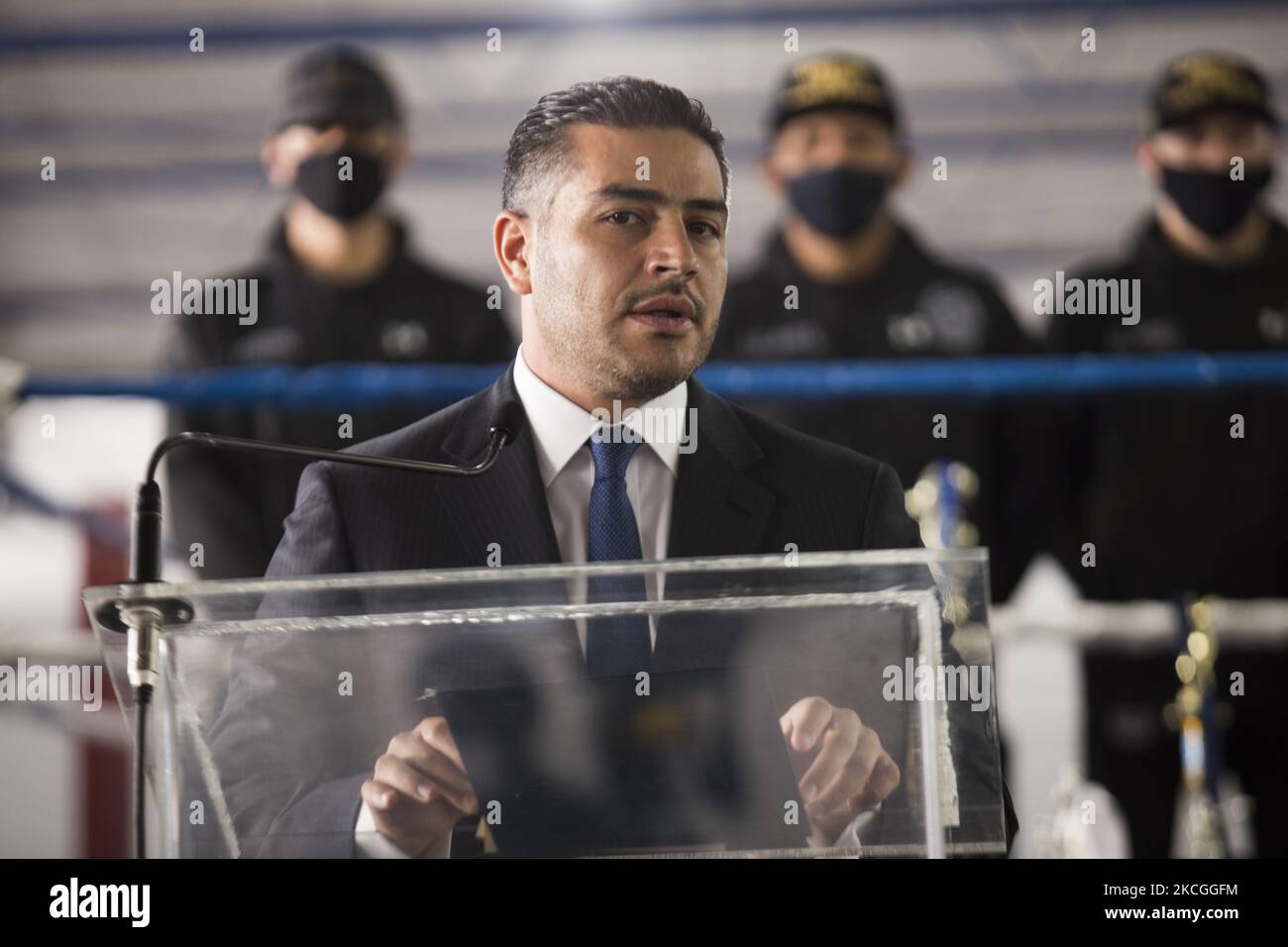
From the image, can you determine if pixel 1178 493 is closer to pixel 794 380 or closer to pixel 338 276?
pixel 794 380

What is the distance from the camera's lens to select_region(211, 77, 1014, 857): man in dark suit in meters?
1.07

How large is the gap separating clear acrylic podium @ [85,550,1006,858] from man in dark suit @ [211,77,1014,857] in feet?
0.67

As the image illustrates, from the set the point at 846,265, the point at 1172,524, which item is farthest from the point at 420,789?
the point at 846,265

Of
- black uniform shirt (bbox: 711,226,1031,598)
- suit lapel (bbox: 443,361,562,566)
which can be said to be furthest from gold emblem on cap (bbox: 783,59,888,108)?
suit lapel (bbox: 443,361,562,566)

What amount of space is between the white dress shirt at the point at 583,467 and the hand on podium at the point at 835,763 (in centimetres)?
25

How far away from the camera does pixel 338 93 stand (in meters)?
2.37

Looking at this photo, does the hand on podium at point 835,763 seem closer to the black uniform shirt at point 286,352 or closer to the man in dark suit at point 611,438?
the man in dark suit at point 611,438

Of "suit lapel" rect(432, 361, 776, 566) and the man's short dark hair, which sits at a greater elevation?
the man's short dark hair

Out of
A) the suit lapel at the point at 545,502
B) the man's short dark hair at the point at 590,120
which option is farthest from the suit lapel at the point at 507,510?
the man's short dark hair at the point at 590,120

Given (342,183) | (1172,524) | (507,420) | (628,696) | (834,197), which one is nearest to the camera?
(628,696)

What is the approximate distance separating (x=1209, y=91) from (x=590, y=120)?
64.1 inches

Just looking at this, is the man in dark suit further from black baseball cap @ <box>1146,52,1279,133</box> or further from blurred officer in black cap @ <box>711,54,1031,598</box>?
black baseball cap @ <box>1146,52,1279,133</box>

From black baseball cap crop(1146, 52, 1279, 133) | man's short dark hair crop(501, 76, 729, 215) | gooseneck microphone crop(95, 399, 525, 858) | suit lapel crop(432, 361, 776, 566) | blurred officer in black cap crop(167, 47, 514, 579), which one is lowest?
gooseneck microphone crop(95, 399, 525, 858)
